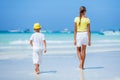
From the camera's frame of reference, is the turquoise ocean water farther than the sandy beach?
Yes

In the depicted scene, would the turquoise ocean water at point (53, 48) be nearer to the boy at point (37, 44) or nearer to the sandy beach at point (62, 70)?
the sandy beach at point (62, 70)

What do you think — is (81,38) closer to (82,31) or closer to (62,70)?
(82,31)

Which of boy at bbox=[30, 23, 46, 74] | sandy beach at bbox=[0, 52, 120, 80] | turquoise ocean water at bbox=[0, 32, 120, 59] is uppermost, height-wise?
boy at bbox=[30, 23, 46, 74]

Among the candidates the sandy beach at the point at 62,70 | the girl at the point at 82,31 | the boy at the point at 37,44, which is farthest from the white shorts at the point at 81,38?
the boy at the point at 37,44

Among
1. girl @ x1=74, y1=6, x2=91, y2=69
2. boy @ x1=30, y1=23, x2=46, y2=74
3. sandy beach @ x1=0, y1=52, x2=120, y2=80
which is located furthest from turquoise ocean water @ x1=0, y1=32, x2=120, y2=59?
boy @ x1=30, y1=23, x2=46, y2=74

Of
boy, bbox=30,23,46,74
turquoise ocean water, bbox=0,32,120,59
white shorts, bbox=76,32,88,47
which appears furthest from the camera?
turquoise ocean water, bbox=0,32,120,59

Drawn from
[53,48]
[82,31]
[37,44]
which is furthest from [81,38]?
[53,48]

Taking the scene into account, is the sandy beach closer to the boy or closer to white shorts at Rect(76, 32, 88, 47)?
the boy

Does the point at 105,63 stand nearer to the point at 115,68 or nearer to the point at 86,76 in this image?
the point at 115,68

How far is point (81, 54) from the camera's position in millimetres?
9000

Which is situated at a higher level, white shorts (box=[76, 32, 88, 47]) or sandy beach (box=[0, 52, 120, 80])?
white shorts (box=[76, 32, 88, 47])

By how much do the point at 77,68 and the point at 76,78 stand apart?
1.54 meters

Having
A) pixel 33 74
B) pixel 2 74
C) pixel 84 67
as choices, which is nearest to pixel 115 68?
pixel 84 67

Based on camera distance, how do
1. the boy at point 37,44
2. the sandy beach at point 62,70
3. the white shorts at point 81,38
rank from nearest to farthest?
the sandy beach at point 62,70
the boy at point 37,44
the white shorts at point 81,38
